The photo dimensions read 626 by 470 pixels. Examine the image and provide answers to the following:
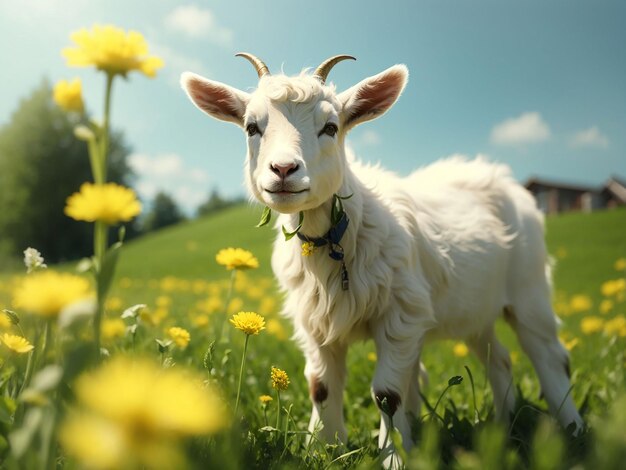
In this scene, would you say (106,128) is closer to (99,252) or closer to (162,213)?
(99,252)

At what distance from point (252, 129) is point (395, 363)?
4.82 ft

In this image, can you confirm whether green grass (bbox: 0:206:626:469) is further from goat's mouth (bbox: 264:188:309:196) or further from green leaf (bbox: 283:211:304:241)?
goat's mouth (bbox: 264:188:309:196)

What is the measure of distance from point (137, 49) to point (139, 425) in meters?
0.85

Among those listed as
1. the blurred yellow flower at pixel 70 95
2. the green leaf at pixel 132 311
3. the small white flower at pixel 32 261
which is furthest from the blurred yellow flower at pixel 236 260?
the blurred yellow flower at pixel 70 95

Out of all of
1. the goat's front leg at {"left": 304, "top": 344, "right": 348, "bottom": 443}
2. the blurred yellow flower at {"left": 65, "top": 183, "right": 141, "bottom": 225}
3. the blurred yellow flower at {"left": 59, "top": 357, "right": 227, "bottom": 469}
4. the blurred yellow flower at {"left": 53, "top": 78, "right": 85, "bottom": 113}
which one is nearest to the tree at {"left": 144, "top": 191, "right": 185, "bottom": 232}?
the goat's front leg at {"left": 304, "top": 344, "right": 348, "bottom": 443}

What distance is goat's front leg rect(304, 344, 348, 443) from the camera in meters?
3.10

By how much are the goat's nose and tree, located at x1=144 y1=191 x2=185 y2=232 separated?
283 ft

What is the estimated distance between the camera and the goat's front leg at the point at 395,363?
2834 millimetres

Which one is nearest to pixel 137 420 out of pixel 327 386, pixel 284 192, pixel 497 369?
pixel 284 192

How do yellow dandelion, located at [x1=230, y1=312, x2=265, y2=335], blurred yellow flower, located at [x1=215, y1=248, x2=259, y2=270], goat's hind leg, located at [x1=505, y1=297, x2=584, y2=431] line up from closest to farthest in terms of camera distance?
yellow dandelion, located at [x1=230, y1=312, x2=265, y2=335]
blurred yellow flower, located at [x1=215, y1=248, x2=259, y2=270]
goat's hind leg, located at [x1=505, y1=297, x2=584, y2=431]

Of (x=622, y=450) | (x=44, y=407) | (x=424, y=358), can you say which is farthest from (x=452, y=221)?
(x=44, y=407)

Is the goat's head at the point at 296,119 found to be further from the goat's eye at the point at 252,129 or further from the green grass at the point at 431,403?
the green grass at the point at 431,403

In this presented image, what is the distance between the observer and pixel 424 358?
5582 millimetres

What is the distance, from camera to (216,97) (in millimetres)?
3180
